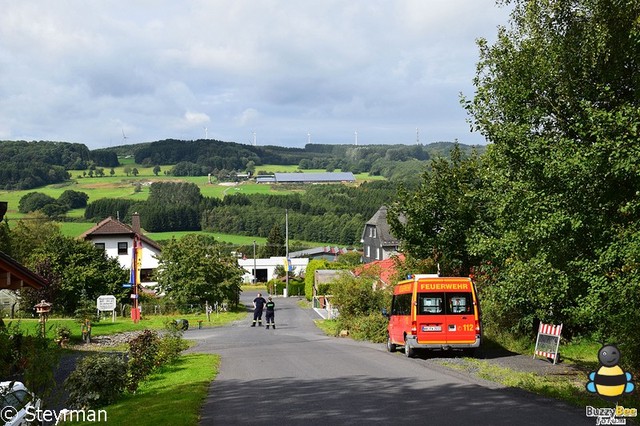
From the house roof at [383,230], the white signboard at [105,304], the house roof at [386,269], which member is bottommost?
the white signboard at [105,304]

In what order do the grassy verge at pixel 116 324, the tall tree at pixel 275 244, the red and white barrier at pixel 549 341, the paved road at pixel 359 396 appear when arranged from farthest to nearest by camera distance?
the tall tree at pixel 275 244, the grassy verge at pixel 116 324, the red and white barrier at pixel 549 341, the paved road at pixel 359 396

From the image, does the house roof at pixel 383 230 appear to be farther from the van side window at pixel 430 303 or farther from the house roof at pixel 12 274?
the house roof at pixel 12 274

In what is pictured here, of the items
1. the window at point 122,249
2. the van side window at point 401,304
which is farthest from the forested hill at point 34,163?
the van side window at point 401,304

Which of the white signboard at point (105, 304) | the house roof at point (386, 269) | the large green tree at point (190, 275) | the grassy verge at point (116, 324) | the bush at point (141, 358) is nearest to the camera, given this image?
the bush at point (141, 358)

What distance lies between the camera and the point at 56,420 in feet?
41.5

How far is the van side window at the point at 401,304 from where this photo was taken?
895 inches

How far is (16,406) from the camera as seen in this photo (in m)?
10.7

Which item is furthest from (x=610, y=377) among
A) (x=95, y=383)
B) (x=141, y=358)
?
(x=141, y=358)

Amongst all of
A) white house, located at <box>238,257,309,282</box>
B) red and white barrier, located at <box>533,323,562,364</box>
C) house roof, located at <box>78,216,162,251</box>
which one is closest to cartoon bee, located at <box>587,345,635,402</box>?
red and white barrier, located at <box>533,323,562,364</box>

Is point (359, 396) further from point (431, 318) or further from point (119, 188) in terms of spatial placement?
point (119, 188)

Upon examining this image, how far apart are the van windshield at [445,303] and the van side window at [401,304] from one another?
2.23 ft

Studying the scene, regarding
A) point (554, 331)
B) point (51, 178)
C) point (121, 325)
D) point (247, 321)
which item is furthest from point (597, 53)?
point (51, 178)

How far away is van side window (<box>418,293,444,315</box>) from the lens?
71.8ft

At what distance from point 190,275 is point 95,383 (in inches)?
1666
